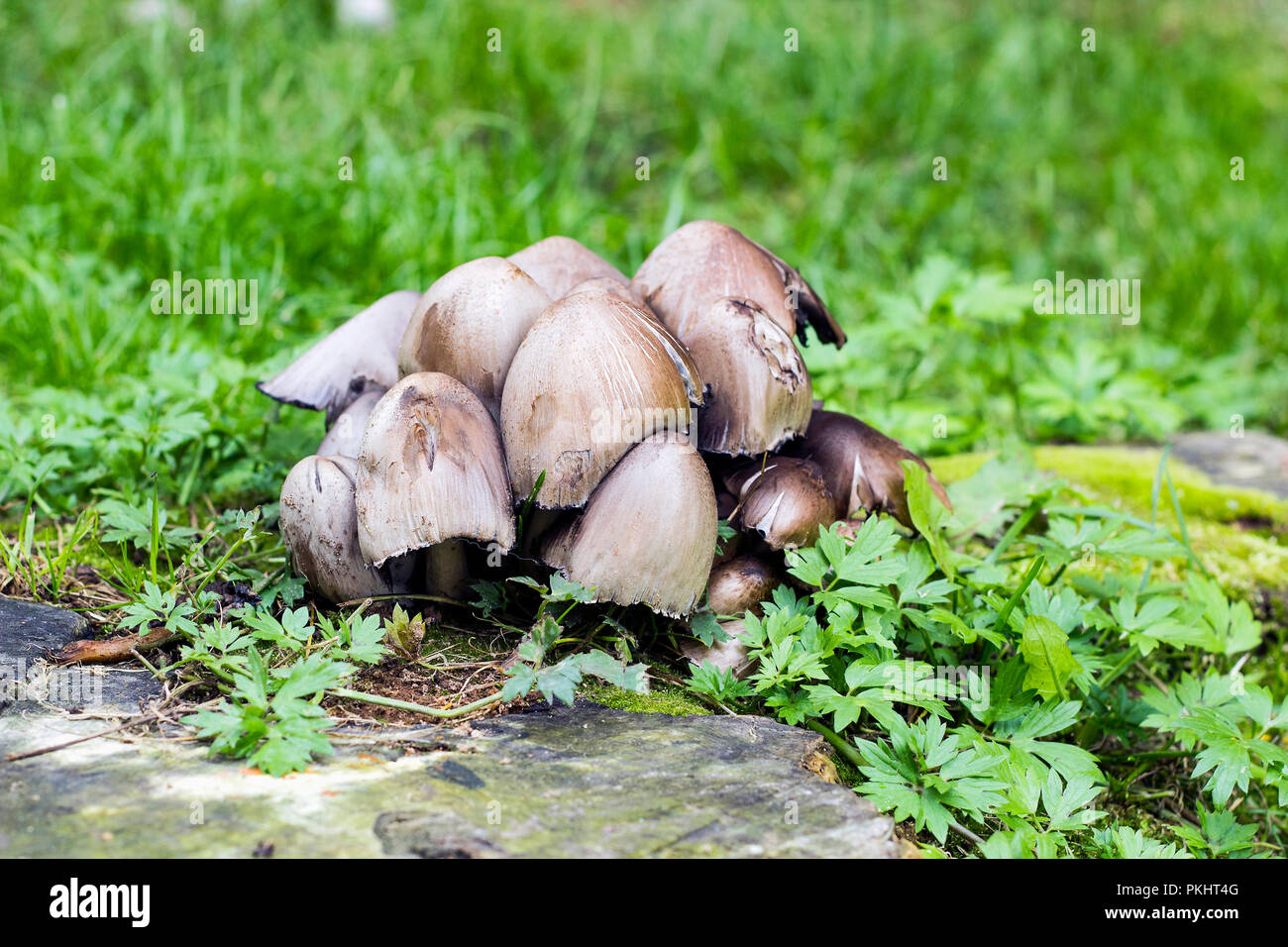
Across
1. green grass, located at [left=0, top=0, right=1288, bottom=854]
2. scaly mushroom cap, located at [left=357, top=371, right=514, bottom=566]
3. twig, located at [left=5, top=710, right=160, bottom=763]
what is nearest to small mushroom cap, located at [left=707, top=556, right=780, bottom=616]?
green grass, located at [left=0, top=0, right=1288, bottom=854]

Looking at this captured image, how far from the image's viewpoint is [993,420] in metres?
3.95

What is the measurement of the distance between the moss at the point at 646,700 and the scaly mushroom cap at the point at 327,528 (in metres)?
0.46

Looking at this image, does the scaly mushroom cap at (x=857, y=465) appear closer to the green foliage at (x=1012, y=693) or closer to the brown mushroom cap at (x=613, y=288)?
the green foliage at (x=1012, y=693)

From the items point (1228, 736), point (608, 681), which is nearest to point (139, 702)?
point (608, 681)

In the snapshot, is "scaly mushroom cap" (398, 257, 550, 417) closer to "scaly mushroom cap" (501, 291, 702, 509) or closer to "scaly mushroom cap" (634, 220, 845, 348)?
"scaly mushroom cap" (501, 291, 702, 509)

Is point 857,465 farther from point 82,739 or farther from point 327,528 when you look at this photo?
point 82,739

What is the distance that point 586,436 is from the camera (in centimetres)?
177

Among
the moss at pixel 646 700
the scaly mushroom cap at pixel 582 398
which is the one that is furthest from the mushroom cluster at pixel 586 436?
the moss at pixel 646 700

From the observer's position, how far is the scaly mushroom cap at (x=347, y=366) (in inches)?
84.4

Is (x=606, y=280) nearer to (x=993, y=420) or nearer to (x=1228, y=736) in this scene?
(x=1228, y=736)

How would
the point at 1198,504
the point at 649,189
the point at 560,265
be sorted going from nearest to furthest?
1. the point at 560,265
2. the point at 1198,504
3. the point at 649,189

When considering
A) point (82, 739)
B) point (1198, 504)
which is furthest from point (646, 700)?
point (1198, 504)

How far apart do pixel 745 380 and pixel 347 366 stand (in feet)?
2.63
